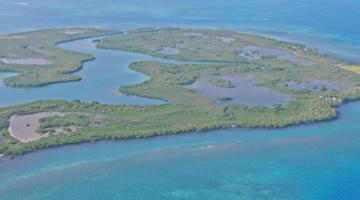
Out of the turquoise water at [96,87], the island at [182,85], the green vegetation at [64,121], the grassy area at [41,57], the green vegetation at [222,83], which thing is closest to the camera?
the island at [182,85]

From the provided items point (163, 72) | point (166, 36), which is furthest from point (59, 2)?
point (163, 72)

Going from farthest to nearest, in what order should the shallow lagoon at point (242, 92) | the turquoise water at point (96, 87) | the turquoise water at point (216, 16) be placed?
the turquoise water at point (216, 16) → the turquoise water at point (96, 87) → the shallow lagoon at point (242, 92)

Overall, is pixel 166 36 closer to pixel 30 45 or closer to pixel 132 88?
pixel 30 45

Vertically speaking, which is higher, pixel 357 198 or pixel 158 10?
pixel 158 10

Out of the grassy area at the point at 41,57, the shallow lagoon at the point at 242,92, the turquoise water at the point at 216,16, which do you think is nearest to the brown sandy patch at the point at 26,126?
the grassy area at the point at 41,57

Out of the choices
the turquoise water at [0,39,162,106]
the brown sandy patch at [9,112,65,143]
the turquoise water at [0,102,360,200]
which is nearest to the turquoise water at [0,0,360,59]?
the turquoise water at [0,39,162,106]

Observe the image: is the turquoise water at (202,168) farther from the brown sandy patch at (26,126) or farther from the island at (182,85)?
the brown sandy patch at (26,126)

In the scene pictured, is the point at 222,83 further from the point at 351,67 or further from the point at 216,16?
the point at 216,16
